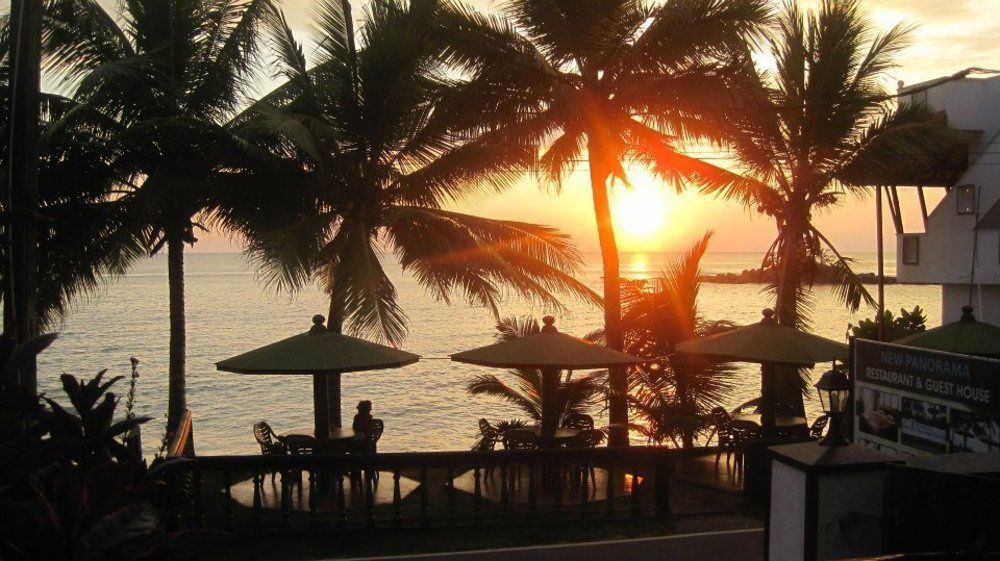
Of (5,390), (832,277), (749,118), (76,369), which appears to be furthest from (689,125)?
(76,369)

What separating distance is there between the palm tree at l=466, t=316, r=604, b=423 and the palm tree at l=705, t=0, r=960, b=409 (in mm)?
6188

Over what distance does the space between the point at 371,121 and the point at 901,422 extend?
10.9 m

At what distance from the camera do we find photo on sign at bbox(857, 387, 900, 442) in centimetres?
781

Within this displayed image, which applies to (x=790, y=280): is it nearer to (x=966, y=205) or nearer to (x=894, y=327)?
(x=894, y=327)

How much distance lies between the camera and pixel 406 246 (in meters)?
16.2

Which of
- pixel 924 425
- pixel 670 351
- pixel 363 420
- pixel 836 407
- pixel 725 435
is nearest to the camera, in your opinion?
pixel 836 407

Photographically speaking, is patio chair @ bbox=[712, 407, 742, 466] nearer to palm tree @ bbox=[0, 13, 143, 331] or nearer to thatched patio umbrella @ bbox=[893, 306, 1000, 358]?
thatched patio umbrella @ bbox=[893, 306, 1000, 358]

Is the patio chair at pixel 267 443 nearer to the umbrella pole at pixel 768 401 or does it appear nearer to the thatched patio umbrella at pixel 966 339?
the umbrella pole at pixel 768 401

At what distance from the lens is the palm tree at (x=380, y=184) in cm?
1475

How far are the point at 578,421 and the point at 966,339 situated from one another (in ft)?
18.0

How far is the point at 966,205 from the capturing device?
23812 millimetres

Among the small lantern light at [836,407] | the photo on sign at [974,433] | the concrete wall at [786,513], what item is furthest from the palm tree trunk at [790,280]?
the concrete wall at [786,513]

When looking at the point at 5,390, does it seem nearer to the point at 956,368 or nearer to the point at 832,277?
the point at 956,368

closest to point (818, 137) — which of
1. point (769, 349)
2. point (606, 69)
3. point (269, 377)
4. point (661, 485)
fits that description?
point (606, 69)
